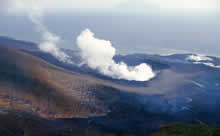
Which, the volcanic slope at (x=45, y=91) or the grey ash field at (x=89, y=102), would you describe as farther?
the volcanic slope at (x=45, y=91)

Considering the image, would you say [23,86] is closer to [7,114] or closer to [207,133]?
[7,114]

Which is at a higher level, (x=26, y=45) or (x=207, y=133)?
(x=26, y=45)

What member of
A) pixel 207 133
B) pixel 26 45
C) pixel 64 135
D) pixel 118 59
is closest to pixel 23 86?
pixel 64 135

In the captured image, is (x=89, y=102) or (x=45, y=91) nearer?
(x=45, y=91)

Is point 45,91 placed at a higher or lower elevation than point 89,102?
higher

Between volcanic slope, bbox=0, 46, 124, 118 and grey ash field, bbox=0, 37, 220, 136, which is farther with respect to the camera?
volcanic slope, bbox=0, 46, 124, 118

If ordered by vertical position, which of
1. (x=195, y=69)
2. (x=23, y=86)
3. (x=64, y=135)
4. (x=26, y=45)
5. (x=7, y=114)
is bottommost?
(x=64, y=135)

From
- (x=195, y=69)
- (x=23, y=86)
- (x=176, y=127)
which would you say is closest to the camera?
(x=176, y=127)

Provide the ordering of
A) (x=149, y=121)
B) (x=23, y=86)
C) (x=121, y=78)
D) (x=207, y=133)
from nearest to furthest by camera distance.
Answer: (x=207, y=133) < (x=149, y=121) < (x=23, y=86) < (x=121, y=78)
